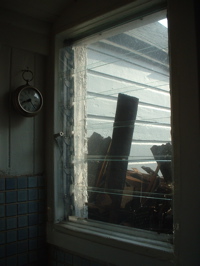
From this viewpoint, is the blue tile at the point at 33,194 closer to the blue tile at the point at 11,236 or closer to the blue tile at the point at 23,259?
the blue tile at the point at 11,236

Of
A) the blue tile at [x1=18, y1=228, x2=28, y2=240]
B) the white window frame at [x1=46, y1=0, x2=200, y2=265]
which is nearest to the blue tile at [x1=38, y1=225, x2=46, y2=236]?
the blue tile at [x1=18, y1=228, x2=28, y2=240]

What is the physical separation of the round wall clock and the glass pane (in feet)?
0.90

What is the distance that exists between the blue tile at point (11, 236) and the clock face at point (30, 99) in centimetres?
81

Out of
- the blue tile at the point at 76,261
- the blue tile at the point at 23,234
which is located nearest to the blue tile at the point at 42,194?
the blue tile at the point at 23,234

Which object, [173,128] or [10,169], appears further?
[10,169]

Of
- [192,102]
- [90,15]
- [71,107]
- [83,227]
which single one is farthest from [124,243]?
[90,15]

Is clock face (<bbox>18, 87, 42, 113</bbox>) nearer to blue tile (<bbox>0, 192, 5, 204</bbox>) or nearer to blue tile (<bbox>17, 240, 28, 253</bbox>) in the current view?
blue tile (<bbox>0, 192, 5, 204</bbox>)

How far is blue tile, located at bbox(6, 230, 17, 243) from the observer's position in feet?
6.05

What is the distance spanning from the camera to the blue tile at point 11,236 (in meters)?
1.84

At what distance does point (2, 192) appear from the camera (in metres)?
1.83

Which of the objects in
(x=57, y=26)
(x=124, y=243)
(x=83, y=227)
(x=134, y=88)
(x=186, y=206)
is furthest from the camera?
(x=57, y=26)

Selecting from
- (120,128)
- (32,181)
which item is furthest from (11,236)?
(120,128)

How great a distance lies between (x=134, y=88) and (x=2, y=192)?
1067mm

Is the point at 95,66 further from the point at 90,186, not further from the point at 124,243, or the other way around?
the point at 124,243
